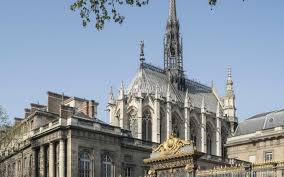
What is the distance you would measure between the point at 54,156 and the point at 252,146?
772 inches

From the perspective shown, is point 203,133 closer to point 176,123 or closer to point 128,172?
point 176,123

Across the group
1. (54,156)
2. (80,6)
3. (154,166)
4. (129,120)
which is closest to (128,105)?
(129,120)

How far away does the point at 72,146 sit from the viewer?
46938mm

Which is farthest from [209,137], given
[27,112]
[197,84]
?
[27,112]

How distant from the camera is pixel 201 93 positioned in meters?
88.0

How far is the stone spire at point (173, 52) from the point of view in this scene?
3338 inches

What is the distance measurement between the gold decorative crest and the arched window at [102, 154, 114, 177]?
2009cm

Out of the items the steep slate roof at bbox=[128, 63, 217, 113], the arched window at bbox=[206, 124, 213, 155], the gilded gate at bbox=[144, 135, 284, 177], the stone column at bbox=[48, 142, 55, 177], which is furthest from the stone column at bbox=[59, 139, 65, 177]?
the arched window at bbox=[206, 124, 213, 155]

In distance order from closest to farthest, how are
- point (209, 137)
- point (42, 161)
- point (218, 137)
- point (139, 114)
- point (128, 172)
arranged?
point (42, 161) < point (128, 172) < point (139, 114) < point (218, 137) < point (209, 137)

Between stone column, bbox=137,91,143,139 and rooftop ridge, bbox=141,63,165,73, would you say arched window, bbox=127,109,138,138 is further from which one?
rooftop ridge, bbox=141,63,165,73

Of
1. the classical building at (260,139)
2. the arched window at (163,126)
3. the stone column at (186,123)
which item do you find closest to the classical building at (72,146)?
the classical building at (260,139)

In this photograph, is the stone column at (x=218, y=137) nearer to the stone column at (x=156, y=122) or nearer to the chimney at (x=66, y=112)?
the stone column at (x=156, y=122)

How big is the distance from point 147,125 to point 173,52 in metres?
18.0

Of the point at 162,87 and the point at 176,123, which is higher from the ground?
the point at 162,87
